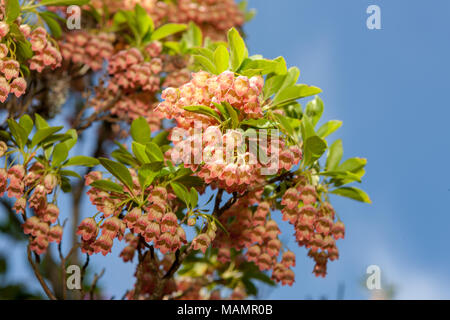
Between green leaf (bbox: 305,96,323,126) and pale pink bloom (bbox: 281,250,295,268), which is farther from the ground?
green leaf (bbox: 305,96,323,126)

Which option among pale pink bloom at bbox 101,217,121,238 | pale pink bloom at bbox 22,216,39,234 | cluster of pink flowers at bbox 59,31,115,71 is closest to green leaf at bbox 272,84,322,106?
pale pink bloom at bbox 101,217,121,238

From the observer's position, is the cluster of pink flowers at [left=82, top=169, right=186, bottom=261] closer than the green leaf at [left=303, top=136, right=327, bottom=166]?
Yes

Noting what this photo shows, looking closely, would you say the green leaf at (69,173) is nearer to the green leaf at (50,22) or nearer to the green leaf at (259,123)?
the green leaf at (50,22)

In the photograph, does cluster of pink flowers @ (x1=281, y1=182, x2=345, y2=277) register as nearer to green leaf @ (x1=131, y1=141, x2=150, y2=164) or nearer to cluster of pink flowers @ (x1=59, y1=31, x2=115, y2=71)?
green leaf @ (x1=131, y1=141, x2=150, y2=164)

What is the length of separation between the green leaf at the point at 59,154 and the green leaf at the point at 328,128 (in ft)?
3.81

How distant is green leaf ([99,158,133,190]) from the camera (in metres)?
1.77

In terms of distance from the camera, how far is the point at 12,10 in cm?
184

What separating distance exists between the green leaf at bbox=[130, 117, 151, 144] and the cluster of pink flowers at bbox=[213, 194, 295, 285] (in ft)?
1.68

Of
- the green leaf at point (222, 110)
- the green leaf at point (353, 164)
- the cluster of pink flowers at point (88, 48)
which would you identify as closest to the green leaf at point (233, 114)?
the green leaf at point (222, 110)

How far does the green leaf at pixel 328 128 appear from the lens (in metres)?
2.11

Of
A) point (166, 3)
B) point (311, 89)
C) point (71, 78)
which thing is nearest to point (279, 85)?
point (311, 89)

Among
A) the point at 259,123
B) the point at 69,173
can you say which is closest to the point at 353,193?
the point at 259,123

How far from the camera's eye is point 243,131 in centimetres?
162
